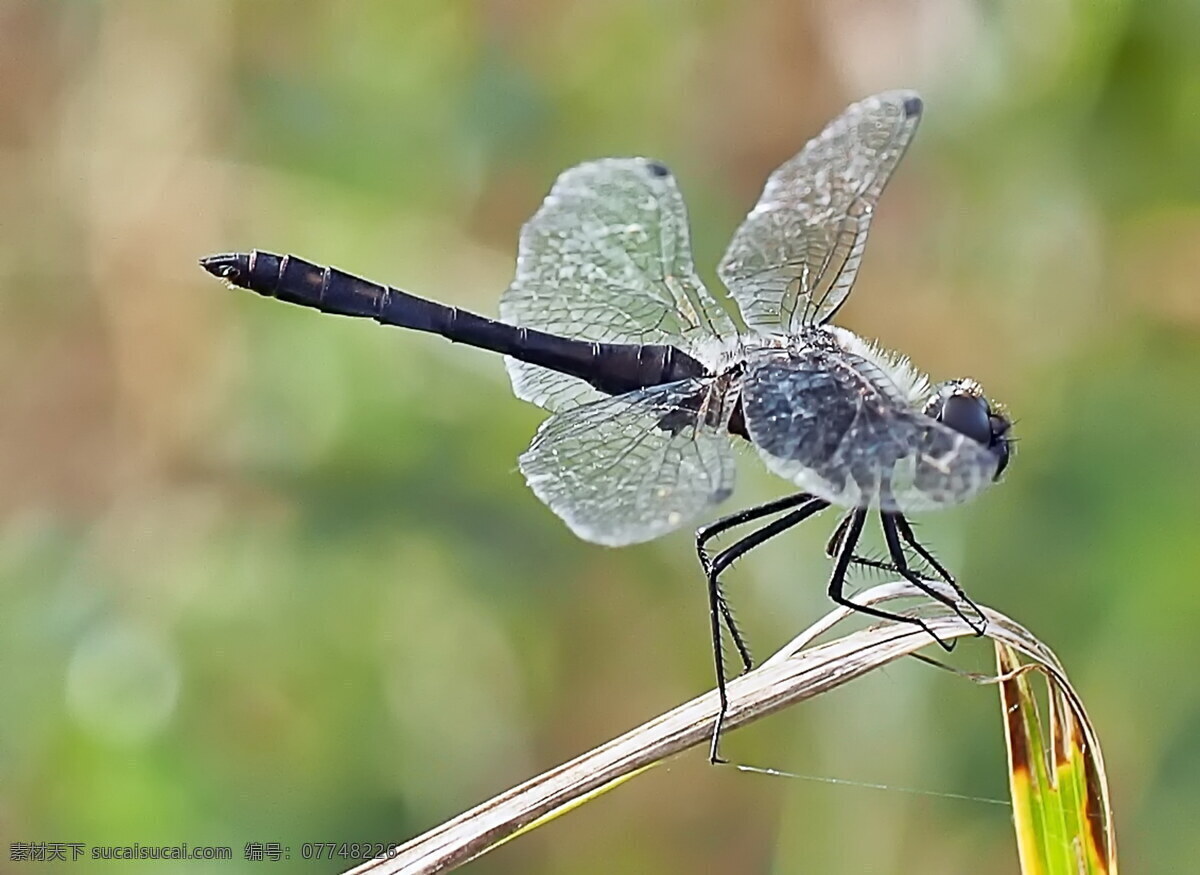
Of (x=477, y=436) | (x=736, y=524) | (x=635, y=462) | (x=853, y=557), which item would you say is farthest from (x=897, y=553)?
(x=477, y=436)

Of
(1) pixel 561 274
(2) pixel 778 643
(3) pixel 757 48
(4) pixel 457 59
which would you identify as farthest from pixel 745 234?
(3) pixel 757 48

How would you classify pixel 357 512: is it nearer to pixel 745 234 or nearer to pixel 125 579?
pixel 125 579

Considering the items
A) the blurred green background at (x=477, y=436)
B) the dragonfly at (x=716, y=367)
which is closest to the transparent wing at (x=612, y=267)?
the dragonfly at (x=716, y=367)

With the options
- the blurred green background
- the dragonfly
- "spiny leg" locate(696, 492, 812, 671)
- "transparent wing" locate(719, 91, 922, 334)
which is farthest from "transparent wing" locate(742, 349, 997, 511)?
the blurred green background

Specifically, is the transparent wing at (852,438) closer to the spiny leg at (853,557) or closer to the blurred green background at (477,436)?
the spiny leg at (853,557)

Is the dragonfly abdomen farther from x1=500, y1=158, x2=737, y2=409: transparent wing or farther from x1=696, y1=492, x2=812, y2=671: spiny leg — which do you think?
x1=696, y1=492, x2=812, y2=671: spiny leg

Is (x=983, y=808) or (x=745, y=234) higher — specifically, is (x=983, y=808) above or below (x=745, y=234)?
below
